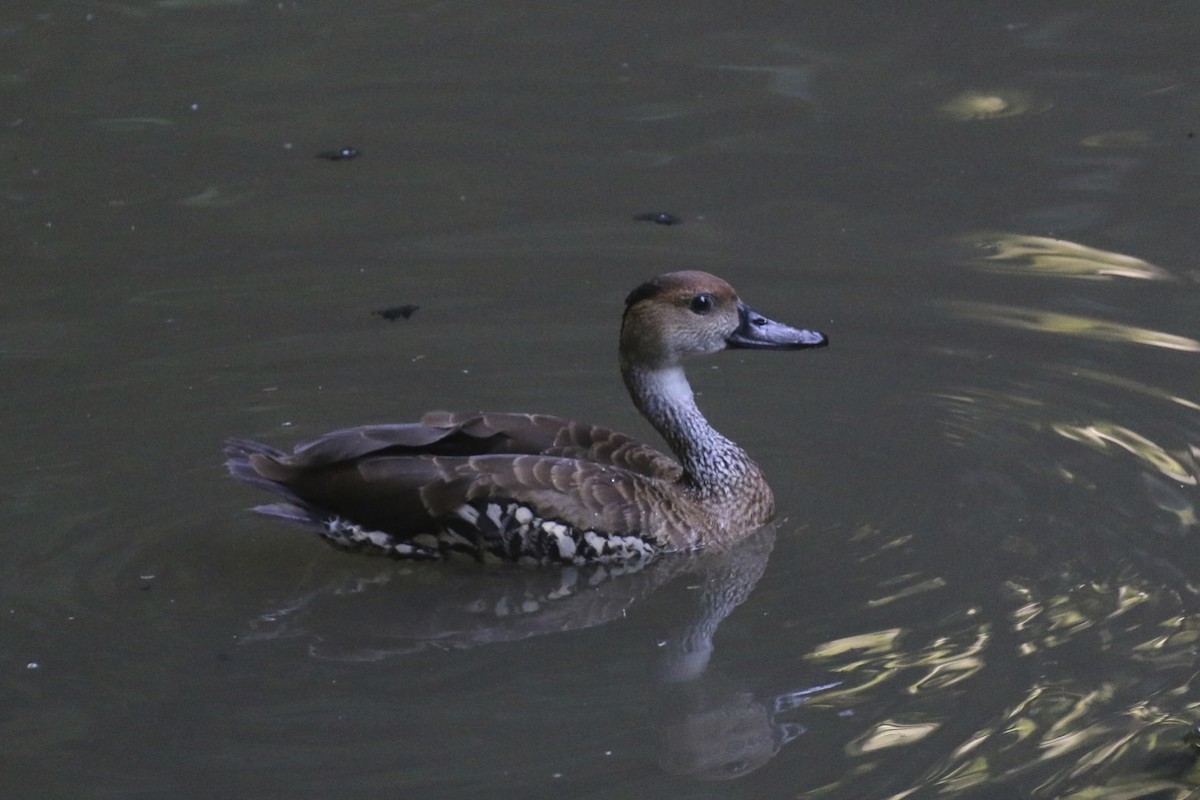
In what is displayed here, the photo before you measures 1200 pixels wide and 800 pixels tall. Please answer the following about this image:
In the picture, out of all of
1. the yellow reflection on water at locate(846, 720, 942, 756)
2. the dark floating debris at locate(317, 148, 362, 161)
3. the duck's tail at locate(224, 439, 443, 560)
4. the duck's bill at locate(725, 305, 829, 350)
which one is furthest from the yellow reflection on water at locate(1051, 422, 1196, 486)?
the dark floating debris at locate(317, 148, 362, 161)

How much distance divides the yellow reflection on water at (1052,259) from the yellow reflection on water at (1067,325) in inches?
16.1

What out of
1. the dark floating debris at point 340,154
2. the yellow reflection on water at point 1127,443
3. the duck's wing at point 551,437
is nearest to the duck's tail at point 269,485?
the duck's wing at point 551,437

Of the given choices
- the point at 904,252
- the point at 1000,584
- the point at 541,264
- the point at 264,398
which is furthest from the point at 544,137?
the point at 1000,584

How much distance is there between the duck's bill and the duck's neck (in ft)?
0.91

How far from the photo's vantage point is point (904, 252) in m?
9.42

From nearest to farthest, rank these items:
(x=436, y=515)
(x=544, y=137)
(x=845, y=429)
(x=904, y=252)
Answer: (x=436, y=515), (x=845, y=429), (x=904, y=252), (x=544, y=137)

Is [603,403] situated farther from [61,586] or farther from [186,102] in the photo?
[186,102]

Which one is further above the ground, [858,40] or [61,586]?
[858,40]

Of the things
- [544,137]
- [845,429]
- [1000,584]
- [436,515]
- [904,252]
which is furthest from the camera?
[544,137]

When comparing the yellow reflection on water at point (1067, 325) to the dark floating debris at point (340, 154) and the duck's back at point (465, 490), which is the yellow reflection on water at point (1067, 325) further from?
the dark floating debris at point (340, 154)

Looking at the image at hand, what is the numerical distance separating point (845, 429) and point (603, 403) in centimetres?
107

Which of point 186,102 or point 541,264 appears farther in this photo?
point 186,102

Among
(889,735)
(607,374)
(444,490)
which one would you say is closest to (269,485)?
(444,490)

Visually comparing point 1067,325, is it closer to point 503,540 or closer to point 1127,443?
point 1127,443
